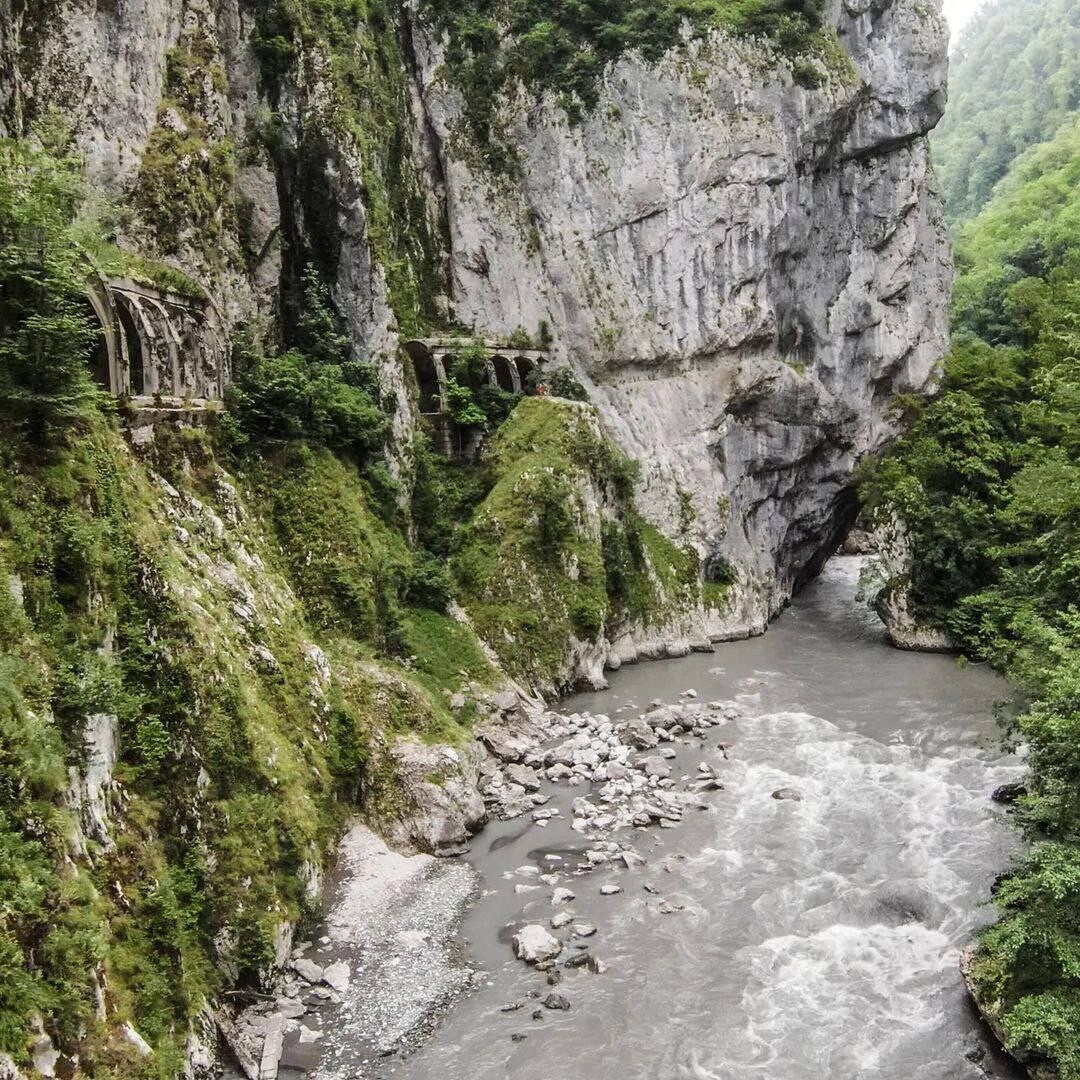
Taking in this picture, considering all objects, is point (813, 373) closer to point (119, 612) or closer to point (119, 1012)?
point (119, 612)

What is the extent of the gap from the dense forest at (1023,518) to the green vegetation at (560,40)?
1723cm

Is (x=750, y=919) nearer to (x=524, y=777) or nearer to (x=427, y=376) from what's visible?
(x=524, y=777)

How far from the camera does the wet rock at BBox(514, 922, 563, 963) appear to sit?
12742 millimetres

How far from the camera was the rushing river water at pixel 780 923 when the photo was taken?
35.3 feet

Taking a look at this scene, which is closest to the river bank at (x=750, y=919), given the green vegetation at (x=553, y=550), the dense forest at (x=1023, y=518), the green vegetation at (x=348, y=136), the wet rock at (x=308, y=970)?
the wet rock at (x=308, y=970)

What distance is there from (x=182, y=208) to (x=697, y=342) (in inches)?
883

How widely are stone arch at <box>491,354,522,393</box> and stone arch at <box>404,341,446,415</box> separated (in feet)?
8.36

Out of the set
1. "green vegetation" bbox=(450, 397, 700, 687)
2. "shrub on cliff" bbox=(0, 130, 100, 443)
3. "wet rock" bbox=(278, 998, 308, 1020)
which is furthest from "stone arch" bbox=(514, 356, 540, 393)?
"wet rock" bbox=(278, 998, 308, 1020)

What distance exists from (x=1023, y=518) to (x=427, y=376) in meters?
21.8

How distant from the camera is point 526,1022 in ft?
37.3

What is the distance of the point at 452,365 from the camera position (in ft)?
103

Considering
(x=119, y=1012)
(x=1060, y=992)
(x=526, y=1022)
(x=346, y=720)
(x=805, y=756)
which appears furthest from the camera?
(x=805, y=756)

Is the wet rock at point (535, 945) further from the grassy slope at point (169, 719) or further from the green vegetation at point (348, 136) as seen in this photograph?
the green vegetation at point (348, 136)

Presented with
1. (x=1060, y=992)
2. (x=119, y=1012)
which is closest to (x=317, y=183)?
(x=119, y=1012)
